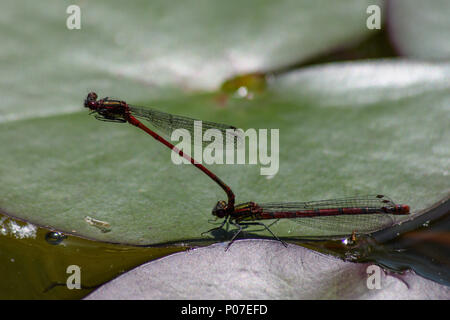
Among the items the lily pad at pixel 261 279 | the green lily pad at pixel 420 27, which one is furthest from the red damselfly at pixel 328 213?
the green lily pad at pixel 420 27

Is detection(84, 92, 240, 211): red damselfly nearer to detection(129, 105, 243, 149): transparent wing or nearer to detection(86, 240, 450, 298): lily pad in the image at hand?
detection(129, 105, 243, 149): transparent wing

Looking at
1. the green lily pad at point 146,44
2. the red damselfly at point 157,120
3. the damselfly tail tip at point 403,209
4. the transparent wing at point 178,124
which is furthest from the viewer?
the green lily pad at point 146,44

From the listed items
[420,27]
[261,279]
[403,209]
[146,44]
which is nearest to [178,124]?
[146,44]

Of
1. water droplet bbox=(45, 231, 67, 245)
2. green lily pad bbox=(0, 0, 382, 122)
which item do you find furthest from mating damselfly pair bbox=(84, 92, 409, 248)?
water droplet bbox=(45, 231, 67, 245)

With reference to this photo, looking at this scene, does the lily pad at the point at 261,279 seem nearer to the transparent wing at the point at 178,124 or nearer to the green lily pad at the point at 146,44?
the transparent wing at the point at 178,124

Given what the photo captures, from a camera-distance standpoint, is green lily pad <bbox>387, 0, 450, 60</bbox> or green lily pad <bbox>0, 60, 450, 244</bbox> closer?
green lily pad <bbox>0, 60, 450, 244</bbox>

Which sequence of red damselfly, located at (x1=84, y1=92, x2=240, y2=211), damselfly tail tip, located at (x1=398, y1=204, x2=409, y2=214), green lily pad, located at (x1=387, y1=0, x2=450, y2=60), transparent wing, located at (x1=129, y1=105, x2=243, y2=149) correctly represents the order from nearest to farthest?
damselfly tail tip, located at (x1=398, y1=204, x2=409, y2=214) → red damselfly, located at (x1=84, y1=92, x2=240, y2=211) → transparent wing, located at (x1=129, y1=105, x2=243, y2=149) → green lily pad, located at (x1=387, y1=0, x2=450, y2=60)

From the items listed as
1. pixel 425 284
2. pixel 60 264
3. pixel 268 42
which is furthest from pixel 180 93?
pixel 425 284
